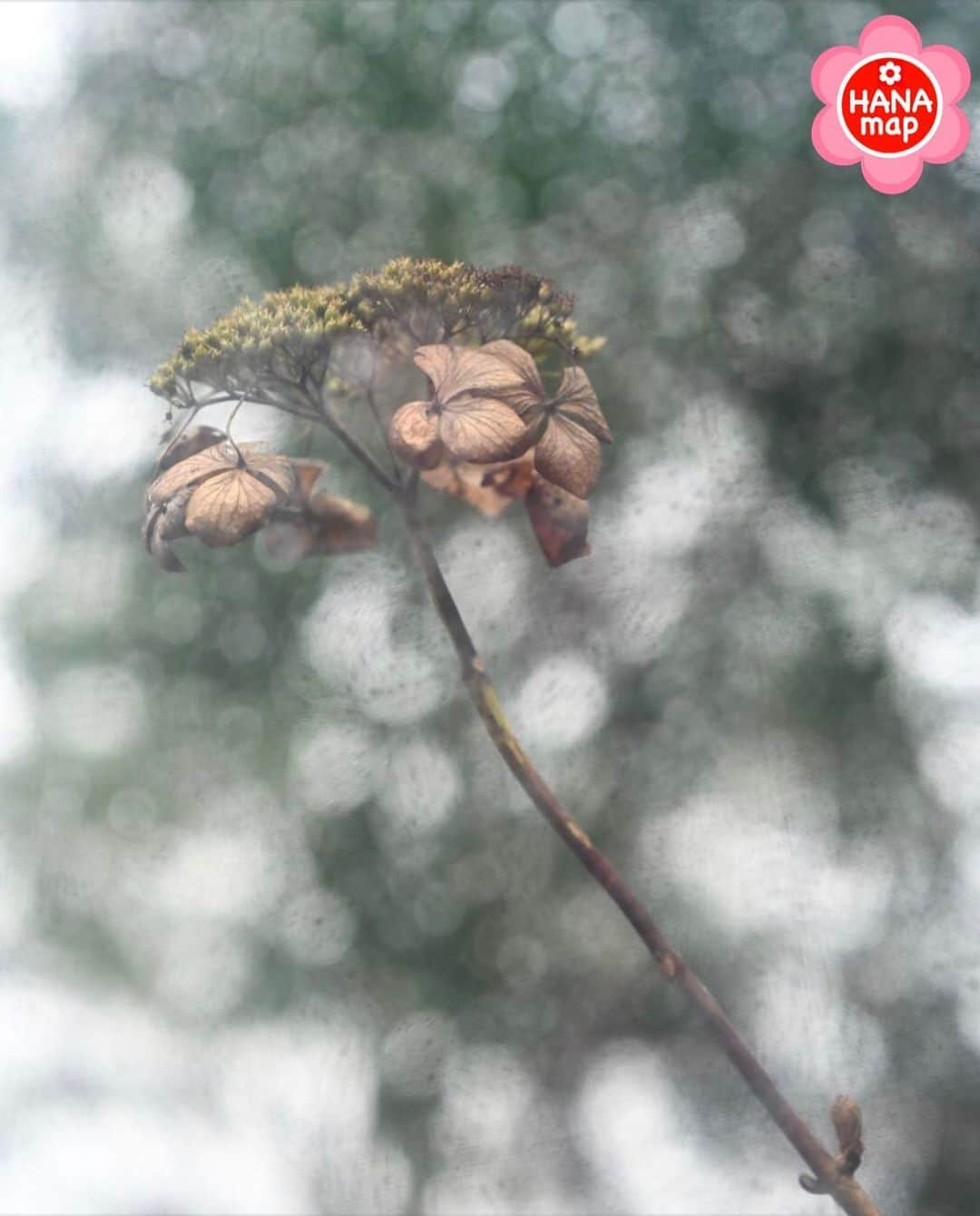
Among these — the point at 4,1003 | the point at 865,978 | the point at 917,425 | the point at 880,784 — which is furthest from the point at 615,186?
the point at 4,1003

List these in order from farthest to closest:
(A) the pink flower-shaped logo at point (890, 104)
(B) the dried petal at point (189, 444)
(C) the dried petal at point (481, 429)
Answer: (A) the pink flower-shaped logo at point (890, 104) → (B) the dried petal at point (189, 444) → (C) the dried petal at point (481, 429)

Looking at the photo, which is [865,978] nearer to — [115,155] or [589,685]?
[589,685]

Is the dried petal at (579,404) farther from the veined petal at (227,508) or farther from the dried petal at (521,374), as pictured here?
the veined petal at (227,508)

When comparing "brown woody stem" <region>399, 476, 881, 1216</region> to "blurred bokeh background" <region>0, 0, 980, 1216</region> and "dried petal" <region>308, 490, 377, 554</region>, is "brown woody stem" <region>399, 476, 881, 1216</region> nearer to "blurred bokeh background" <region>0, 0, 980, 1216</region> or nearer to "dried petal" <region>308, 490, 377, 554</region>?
"blurred bokeh background" <region>0, 0, 980, 1216</region>

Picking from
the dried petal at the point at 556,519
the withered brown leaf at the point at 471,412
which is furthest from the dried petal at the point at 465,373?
the dried petal at the point at 556,519

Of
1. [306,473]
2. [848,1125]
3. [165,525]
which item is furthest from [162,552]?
[848,1125]

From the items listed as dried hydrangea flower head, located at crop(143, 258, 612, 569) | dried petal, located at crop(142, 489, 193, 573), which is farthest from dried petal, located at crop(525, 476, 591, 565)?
dried petal, located at crop(142, 489, 193, 573)

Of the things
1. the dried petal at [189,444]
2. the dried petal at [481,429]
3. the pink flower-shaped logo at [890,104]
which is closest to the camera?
the dried petal at [481,429]

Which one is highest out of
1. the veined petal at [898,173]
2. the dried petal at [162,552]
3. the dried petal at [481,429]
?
the veined petal at [898,173]
